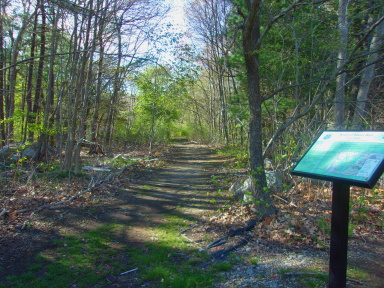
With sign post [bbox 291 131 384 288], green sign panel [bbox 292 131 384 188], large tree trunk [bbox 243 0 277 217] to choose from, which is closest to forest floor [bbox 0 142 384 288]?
large tree trunk [bbox 243 0 277 217]

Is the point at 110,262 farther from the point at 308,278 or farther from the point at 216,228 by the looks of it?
the point at 308,278

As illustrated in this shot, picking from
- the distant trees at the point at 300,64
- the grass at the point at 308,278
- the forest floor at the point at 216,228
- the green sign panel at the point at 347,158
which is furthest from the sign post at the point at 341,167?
the distant trees at the point at 300,64

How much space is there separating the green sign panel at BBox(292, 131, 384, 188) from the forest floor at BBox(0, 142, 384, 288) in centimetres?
144

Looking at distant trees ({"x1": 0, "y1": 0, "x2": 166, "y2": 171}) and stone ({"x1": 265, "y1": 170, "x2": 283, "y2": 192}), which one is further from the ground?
distant trees ({"x1": 0, "y1": 0, "x2": 166, "y2": 171})

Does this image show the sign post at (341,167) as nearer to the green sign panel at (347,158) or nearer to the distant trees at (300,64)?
the green sign panel at (347,158)

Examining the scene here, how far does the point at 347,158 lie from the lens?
2607 mm

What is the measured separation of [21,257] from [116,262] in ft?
4.51

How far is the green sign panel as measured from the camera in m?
A: 2.32

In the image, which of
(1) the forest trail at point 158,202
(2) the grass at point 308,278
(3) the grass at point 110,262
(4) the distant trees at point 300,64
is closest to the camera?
(2) the grass at point 308,278

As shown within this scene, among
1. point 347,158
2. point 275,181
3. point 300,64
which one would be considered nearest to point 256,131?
point 275,181

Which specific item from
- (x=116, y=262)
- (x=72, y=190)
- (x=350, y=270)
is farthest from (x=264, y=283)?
(x=72, y=190)

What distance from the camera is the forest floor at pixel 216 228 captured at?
3.65m

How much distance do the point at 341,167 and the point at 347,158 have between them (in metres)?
0.12

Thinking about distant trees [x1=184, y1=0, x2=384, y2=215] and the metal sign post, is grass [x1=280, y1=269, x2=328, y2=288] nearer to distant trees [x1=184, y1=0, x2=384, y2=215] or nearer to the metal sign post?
the metal sign post
